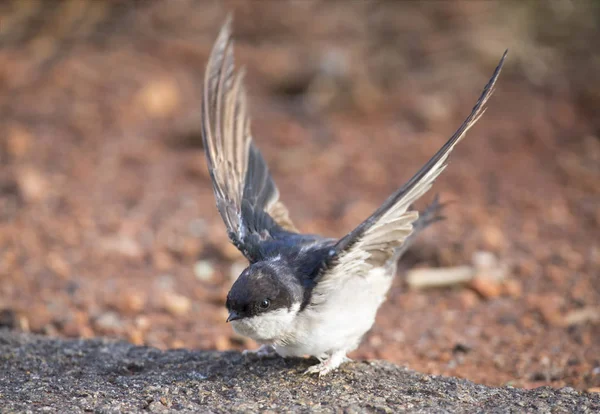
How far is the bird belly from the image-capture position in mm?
3471

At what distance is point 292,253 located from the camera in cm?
370

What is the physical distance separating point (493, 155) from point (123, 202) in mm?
3728

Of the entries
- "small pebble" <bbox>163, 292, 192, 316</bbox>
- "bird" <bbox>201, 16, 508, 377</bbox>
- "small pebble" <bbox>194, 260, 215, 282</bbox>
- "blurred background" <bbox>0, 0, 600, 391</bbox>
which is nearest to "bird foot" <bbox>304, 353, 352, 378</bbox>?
"bird" <bbox>201, 16, 508, 377</bbox>

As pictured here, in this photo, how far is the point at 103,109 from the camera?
7762mm

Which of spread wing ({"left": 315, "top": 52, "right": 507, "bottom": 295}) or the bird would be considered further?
the bird

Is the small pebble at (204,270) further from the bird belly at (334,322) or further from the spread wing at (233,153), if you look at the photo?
the bird belly at (334,322)

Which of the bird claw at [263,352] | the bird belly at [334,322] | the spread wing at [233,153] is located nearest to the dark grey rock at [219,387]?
the bird claw at [263,352]

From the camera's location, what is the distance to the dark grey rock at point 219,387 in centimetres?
311

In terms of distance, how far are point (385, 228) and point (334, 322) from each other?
51 centimetres

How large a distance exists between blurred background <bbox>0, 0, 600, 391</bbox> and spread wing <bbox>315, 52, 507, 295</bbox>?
0.89 metres

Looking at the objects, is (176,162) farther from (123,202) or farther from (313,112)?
(313,112)

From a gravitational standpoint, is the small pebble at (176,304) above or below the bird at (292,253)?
below

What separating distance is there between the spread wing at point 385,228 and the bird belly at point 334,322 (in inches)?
2.5

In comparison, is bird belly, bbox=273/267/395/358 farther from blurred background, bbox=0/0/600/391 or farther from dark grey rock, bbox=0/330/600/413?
blurred background, bbox=0/0/600/391
